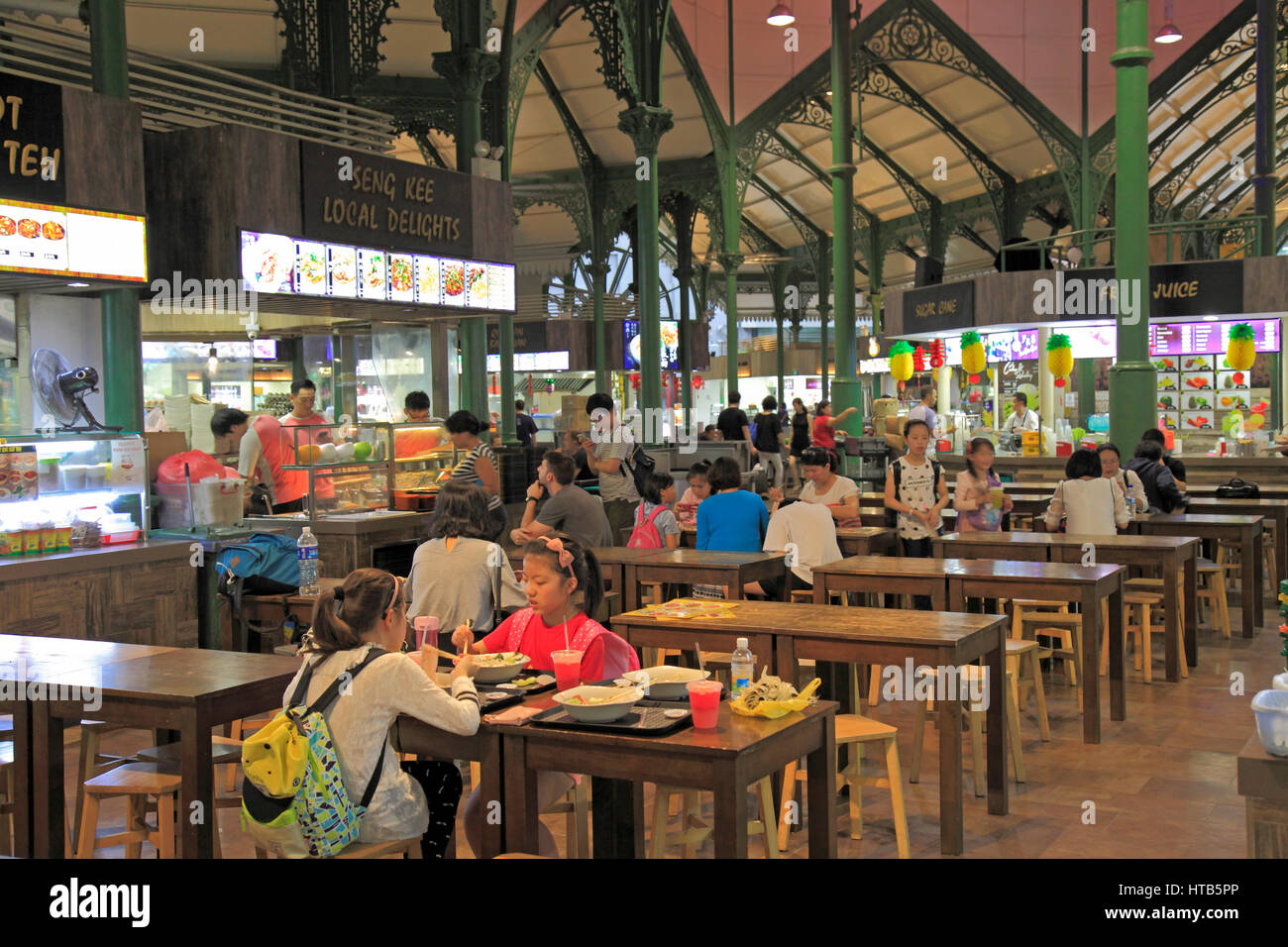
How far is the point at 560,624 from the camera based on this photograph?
4.56 m

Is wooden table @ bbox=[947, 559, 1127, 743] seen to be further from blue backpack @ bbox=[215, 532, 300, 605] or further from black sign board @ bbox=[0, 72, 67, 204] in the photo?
black sign board @ bbox=[0, 72, 67, 204]

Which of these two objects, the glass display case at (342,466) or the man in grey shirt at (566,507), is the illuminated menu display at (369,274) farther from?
the man in grey shirt at (566,507)

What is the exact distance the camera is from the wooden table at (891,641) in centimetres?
471

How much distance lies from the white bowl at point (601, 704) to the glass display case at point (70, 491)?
164 inches

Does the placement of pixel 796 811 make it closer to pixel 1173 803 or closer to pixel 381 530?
pixel 1173 803

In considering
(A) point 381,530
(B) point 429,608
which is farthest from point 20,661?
(A) point 381,530

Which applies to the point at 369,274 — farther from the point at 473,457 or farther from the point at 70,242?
the point at 70,242

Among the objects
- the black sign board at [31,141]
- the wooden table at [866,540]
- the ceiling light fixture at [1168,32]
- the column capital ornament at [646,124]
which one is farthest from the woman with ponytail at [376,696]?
the ceiling light fixture at [1168,32]

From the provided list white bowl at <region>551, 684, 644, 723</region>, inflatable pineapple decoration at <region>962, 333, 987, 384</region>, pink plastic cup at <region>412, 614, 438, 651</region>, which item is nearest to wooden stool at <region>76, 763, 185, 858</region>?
pink plastic cup at <region>412, 614, 438, 651</region>

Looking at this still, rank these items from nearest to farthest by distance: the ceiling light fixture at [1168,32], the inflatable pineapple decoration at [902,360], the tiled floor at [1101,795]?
the tiled floor at [1101,795] < the ceiling light fixture at [1168,32] < the inflatable pineapple decoration at [902,360]

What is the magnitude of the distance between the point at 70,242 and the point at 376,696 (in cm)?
489

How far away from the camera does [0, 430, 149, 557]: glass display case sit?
646 cm

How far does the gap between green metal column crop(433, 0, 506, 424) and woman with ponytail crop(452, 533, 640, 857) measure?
7646 mm

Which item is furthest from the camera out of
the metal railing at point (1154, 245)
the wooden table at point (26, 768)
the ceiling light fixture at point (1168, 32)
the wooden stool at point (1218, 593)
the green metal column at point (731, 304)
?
the green metal column at point (731, 304)
